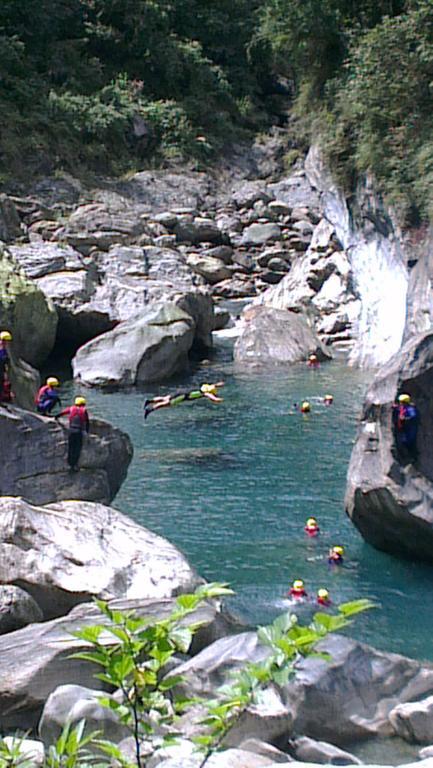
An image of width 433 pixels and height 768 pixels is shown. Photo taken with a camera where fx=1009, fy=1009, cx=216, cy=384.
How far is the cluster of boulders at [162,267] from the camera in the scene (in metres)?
28.0

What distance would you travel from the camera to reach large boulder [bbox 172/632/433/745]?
863 centimetres

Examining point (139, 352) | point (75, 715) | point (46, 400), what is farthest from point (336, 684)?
point (139, 352)

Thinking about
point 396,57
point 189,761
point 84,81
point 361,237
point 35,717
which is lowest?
point 35,717

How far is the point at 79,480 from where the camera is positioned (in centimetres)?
1436

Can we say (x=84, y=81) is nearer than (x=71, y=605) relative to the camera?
No

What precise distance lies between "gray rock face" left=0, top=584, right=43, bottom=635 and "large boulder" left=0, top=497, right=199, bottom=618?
449 mm

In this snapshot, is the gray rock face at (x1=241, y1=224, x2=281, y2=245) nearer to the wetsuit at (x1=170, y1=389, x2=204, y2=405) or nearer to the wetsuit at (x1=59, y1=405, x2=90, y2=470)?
the wetsuit at (x1=170, y1=389, x2=204, y2=405)

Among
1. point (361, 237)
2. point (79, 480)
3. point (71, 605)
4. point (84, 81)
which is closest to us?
point (71, 605)

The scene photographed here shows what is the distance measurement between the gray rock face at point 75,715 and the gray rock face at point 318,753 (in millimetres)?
1499

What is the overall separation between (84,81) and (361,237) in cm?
2819

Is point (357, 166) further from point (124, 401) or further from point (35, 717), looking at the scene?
point (35, 717)

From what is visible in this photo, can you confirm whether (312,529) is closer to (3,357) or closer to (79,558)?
(79,558)

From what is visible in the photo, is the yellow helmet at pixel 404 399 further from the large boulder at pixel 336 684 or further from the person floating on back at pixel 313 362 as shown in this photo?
the person floating on back at pixel 313 362

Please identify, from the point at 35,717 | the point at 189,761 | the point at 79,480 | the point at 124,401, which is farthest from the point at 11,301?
the point at 189,761
